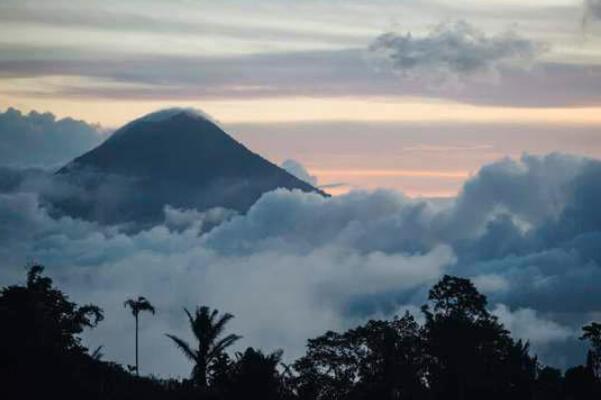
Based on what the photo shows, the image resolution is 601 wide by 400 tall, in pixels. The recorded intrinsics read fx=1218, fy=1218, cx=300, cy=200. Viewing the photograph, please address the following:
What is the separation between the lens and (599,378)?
93188 millimetres

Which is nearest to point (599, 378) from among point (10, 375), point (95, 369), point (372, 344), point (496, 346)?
point (496, 346)

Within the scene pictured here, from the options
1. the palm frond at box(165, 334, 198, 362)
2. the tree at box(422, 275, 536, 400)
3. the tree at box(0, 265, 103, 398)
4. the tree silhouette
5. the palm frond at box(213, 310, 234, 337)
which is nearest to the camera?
the tree at box(0, 265, 103, 398)

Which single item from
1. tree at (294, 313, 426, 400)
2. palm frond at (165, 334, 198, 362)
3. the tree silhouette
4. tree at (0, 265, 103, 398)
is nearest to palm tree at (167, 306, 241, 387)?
palm frond at (165, 334, 198, 362)

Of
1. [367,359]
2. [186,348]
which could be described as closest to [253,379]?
[186,348]

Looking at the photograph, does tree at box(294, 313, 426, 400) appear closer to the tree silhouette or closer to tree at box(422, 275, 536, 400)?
tree at box(422, 275, 536, 400)

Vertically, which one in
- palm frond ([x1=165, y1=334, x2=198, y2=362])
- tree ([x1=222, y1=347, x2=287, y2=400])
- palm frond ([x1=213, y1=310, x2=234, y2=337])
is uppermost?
palm frond ([x1=213, y1=310, x2=234, y2=337])

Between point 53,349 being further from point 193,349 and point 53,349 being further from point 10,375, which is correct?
point 193,349

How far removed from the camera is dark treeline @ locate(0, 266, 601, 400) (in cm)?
6188

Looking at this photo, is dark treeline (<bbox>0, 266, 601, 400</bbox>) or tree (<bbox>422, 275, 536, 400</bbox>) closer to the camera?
dark treeline (<bbox>0, 266, 601, 400</bbox>)

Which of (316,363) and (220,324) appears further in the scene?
(316,363)

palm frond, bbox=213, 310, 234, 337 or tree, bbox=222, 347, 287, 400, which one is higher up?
palm frond, bbox=213, 310, 234, 337

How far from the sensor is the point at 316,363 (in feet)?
304

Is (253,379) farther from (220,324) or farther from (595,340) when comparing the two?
(595,340)

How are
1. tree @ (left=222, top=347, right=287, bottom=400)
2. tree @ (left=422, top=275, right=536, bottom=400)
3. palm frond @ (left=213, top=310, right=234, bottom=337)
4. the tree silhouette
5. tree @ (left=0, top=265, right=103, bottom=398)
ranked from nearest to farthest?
tree @ (left=222, top=347, right=287, bottom=400), tree @ (left=0, top=265, right=103, bottom=398), palm frond @ (left=213, top=310, right=234, bottom=337), tree @ (left=422, top=275, right=536, bottom=400), the tree silhouette
